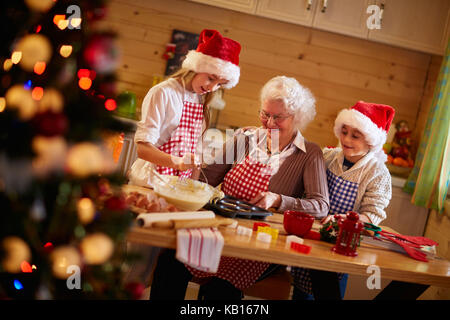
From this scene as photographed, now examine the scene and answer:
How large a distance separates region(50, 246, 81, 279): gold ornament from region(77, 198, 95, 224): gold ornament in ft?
0.18

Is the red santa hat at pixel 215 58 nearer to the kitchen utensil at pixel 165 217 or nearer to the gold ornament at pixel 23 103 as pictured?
the kitchen utensil at pixel 165 217

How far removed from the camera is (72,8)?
853 mm

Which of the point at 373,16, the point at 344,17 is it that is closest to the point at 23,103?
the point at 344,17

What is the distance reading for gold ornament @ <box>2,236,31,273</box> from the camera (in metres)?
0.72

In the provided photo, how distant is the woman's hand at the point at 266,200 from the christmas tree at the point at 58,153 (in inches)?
39.7

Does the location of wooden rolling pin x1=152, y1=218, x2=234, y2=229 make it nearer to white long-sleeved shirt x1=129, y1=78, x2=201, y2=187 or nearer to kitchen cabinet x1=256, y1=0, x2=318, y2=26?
white long-sleeved shirt x1=129, y1=78, x2=201, y2=187

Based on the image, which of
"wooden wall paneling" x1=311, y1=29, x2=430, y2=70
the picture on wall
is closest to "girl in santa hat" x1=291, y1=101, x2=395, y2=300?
"wooden wall paneling" x1=311, y1=29, x2=430, y2=70

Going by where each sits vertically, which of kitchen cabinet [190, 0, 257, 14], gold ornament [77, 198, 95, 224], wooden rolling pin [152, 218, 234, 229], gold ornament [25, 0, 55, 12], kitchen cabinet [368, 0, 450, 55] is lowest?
wooden rolling pin [152, 218, 234, 229]

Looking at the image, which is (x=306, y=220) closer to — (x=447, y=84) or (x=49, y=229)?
(x=49, y=229)

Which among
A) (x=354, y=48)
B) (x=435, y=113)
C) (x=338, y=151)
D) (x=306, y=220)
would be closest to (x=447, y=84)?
(x=435, y=113)

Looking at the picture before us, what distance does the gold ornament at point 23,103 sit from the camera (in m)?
0.70

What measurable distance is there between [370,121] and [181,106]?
93cm

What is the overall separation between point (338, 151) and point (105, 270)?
1.67 meters

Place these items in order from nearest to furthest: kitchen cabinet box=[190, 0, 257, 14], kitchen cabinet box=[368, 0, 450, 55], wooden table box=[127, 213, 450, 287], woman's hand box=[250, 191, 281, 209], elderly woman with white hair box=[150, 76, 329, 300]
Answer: wooden table box=[127, 213, 450, 287]
woman's hand box=[250, 191, 281, 209]
elderly woman with white hair box=[150, 76, 329, 300]
kitchen cabinet box=[190, 0, 257, 14]
kitchen cabinet box=[368, 0, 450, 55]
